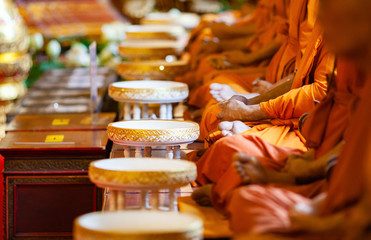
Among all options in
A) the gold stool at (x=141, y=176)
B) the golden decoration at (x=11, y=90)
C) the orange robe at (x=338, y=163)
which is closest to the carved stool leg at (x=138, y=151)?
the gold stool at (x=141, y=176)

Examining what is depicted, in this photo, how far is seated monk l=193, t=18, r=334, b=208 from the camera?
10.6 feet

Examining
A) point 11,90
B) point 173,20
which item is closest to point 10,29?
point 11,90

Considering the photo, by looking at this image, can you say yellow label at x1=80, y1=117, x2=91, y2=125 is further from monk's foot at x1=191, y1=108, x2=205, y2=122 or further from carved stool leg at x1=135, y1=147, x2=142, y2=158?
carved stool leg at x1=135, y1=147, x2=142, y2=158

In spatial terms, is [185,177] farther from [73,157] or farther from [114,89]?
[114,89]

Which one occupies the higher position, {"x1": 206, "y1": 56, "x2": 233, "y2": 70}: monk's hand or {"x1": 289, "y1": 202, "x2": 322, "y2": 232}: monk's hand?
{"x1": 289, "y1": 202, "x2": 322, "y2": 232}: monk's hand

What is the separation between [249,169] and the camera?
2957 millimetres

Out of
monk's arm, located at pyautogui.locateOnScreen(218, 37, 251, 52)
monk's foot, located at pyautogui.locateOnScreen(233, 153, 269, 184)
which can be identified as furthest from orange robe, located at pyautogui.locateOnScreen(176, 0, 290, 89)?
monk's foot, located at pyautogui.locateOnScreen(233, 153, 269, 184)

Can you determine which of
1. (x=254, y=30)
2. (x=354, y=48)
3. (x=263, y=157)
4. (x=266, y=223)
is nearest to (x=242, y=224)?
(x=266, y=223)

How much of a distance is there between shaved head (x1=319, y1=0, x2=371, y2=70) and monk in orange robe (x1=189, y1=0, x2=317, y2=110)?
1839mm

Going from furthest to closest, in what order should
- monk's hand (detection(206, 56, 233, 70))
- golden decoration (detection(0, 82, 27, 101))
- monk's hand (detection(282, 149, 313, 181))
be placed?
golden decoration (detection(0, 82, 27, 101)) < monk's hand (detection(206, 56, 233, 70)) < monk's hand (detection(282, 149, 313, 181))

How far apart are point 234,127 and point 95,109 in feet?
6.63

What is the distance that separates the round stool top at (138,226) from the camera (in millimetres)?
2381

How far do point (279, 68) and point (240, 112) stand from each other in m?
0.89

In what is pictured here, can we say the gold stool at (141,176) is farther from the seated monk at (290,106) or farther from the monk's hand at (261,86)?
the monk's hand at (261,86)
